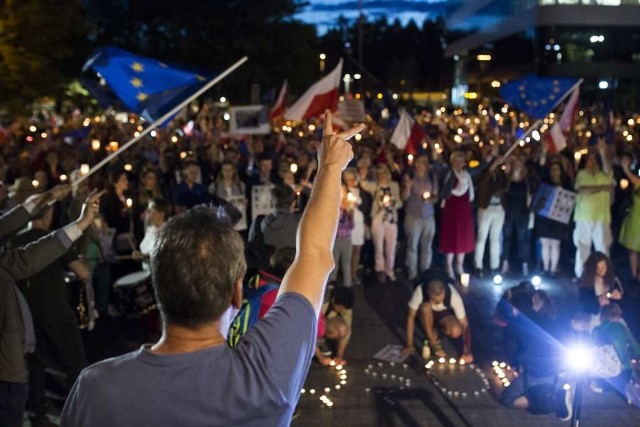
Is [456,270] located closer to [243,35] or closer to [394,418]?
[394,418]

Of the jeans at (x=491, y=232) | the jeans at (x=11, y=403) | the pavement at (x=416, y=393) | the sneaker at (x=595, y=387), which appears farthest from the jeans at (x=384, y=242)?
the jeans at (x=11, y=403)

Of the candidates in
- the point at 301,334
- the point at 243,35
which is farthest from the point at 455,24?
the point at 301,334

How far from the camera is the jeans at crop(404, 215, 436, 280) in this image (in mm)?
10594

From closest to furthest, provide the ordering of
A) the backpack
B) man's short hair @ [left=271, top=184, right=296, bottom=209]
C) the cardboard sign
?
the backpack < man's short hair @ [left=271, top=184, right=296, bottom=209] < the cardboard sign

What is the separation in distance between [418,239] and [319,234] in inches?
351

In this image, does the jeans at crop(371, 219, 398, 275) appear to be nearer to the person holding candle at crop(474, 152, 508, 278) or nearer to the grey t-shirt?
the person holding candle at crop(474, 152, 508, 278)

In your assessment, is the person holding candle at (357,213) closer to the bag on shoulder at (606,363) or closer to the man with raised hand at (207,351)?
the bag on shoulder at (606,363)

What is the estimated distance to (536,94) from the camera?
469 inches

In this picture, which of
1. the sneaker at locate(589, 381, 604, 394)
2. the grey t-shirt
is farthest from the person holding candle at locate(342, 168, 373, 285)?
the grey t-shirt

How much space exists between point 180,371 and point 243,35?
3120 centimetres

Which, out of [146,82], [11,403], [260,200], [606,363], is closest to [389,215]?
[260,200]

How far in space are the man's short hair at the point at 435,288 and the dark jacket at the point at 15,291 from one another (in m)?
3.74

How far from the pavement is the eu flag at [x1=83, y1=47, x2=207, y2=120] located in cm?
302

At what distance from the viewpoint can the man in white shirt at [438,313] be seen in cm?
745
